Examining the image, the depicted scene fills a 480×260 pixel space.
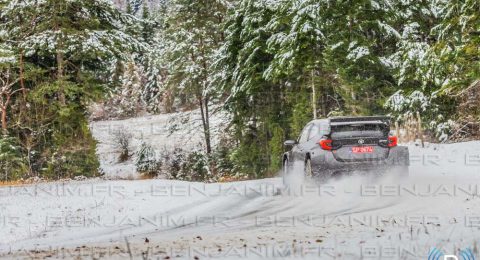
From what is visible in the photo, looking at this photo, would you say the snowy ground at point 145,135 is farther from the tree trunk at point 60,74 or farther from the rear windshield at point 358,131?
the rear windshield at point 358,131

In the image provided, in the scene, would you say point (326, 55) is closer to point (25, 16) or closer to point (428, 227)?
point (25, 16)

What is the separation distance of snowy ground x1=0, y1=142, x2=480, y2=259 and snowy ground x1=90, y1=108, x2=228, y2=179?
25.1 m

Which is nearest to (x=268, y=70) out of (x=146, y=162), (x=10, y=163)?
(x=10, y=163)

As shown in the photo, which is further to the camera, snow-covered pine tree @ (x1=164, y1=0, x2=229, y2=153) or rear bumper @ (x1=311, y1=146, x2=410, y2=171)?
snow-covered pine tree @ (x1=164, y1=0, x2=229, y2=153)

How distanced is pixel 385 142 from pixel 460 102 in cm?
1447

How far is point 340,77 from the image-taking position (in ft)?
74.9

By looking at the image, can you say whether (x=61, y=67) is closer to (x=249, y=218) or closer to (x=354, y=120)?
(x=354, y=120)

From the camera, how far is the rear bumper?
11688 mm

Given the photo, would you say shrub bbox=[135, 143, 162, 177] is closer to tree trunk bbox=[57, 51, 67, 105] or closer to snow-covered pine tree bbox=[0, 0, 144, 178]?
snow-covered pine tree bbox=[0, 0, 144, 178]

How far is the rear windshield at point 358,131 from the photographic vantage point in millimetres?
11742

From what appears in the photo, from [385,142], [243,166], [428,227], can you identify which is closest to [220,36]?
[243,166]

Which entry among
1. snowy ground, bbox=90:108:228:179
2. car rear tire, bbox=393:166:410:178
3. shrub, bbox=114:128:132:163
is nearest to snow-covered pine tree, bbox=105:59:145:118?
snowy ground, bbox=90:108:228:179

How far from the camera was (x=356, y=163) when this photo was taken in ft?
38.3

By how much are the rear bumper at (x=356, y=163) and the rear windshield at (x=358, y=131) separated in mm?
440
